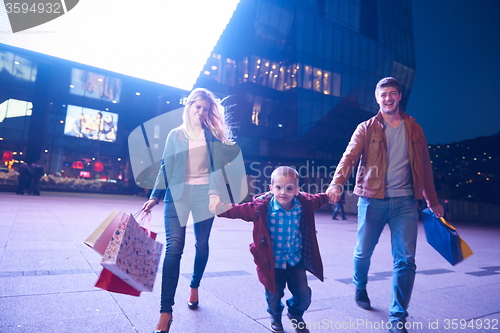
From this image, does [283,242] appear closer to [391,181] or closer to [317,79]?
[391,181]

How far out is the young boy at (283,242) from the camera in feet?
7.82

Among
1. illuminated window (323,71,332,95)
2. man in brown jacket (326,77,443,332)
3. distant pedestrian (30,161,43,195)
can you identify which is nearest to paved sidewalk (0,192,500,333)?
man in brown jacket (326,77,443,332)

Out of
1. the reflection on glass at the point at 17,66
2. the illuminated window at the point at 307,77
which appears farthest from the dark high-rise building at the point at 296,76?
the reflection on glass at the point at 17,66

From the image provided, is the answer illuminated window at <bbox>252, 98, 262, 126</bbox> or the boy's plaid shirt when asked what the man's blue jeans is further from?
illuminated window at <bbox>252, 98, 262, 126</bbox>

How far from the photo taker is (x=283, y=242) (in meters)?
2.45

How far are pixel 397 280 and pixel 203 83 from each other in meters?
28.2

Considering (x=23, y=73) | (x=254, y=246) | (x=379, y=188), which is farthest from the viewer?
(x=23, y=73)

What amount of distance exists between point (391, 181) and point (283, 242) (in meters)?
1.20

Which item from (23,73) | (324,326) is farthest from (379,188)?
(23,73)

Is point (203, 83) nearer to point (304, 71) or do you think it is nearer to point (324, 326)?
point (304, 71)

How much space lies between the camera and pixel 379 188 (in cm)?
291

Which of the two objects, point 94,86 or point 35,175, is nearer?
point 35,175

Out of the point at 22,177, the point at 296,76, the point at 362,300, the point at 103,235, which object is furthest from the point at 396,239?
the point at 296,76

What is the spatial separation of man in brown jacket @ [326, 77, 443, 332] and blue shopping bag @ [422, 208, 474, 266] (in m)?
0.09
